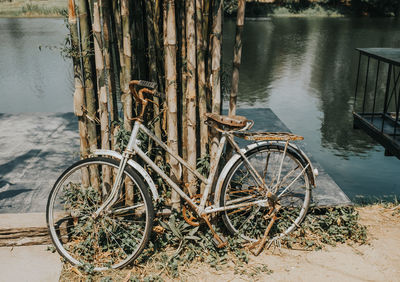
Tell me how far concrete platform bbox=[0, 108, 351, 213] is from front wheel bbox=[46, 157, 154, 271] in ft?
1.05

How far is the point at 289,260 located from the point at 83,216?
69.6 inches

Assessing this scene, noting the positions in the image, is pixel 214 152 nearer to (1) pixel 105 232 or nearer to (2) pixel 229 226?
(2) pixel 229 226

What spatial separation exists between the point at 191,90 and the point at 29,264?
1.88m

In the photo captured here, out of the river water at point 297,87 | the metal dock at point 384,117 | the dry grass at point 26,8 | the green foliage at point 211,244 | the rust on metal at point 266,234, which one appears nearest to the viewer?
the green foliage at point 211,244

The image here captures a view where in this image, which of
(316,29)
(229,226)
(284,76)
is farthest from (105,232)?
(316,29)

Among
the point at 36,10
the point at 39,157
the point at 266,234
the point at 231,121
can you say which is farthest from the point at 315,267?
the point at 36,10

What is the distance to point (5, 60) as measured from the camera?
13.0 meters

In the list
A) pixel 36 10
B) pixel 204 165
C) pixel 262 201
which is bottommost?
pixel 262 201

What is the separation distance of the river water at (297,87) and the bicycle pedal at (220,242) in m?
2.17

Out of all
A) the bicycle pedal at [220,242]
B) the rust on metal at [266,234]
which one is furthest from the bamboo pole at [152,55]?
the rust on metal at [266,234]

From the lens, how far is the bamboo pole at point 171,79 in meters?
3.02

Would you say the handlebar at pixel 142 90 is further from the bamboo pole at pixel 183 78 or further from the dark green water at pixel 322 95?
the dark green water at pixel 322 95

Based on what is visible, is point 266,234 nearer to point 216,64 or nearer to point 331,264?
point 331,264

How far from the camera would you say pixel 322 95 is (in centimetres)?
1038
